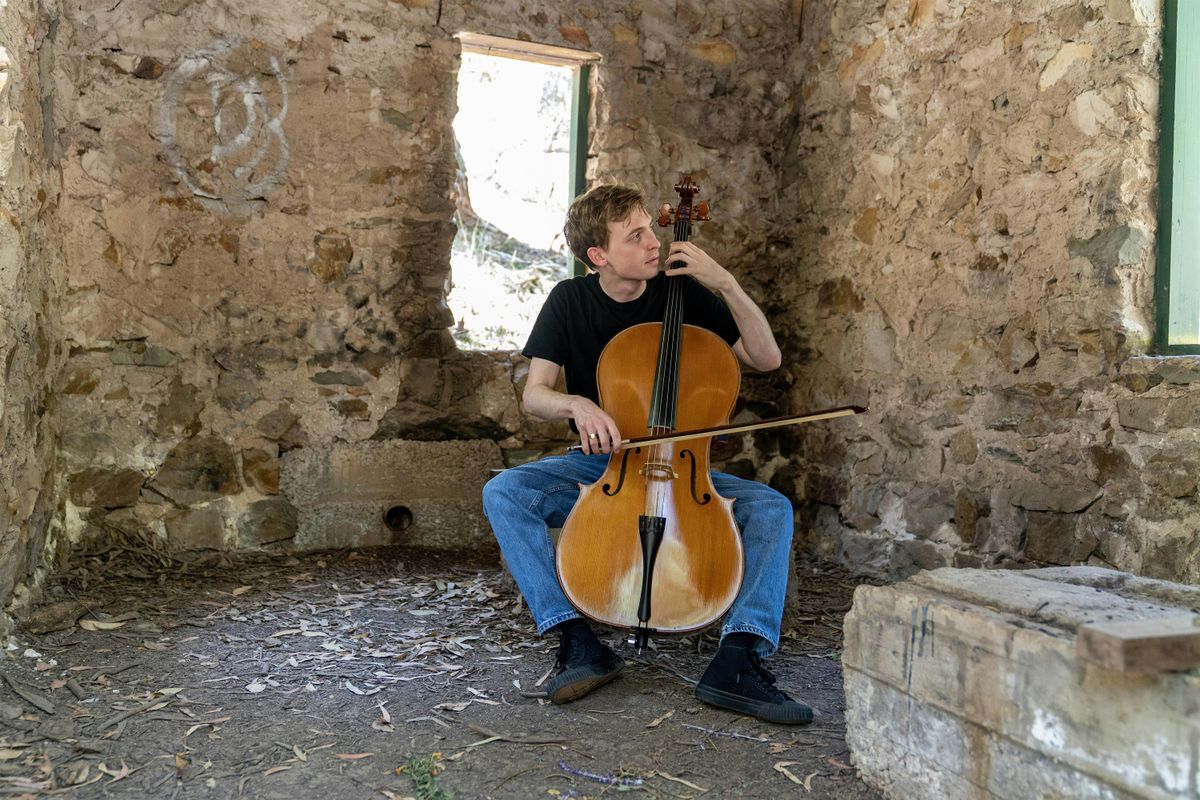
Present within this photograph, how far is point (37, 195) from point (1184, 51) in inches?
127

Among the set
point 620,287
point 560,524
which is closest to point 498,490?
point 560,524

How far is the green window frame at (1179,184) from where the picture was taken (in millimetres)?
2471

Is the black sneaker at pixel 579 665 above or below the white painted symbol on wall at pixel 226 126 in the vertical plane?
below

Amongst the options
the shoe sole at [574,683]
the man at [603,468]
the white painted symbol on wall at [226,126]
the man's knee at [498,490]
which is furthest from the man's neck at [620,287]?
the white painted symbol on wall at [226,126]

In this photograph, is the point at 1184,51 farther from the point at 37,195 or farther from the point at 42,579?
the point at 42,579

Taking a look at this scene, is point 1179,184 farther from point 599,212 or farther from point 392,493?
point 392,493

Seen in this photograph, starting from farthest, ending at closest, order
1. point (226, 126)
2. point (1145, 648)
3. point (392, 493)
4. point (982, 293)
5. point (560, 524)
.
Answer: point (392, 493), point (226, 126), point (982, 293), point (560, 524), point (1145, 648)

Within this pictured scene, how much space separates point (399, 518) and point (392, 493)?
0.35 ft

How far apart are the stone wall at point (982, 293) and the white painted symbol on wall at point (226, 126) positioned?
2.04 meters

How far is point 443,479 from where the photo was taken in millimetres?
3482

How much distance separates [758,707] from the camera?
2.01 m

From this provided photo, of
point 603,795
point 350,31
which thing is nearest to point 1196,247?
point 603,795

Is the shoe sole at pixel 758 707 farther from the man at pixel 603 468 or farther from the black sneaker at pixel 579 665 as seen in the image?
the black sneaker at pixel 579 665

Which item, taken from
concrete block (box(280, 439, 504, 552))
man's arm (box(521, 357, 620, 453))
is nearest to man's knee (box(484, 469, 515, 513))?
man's arm (box(521, 357, 620, 453))
